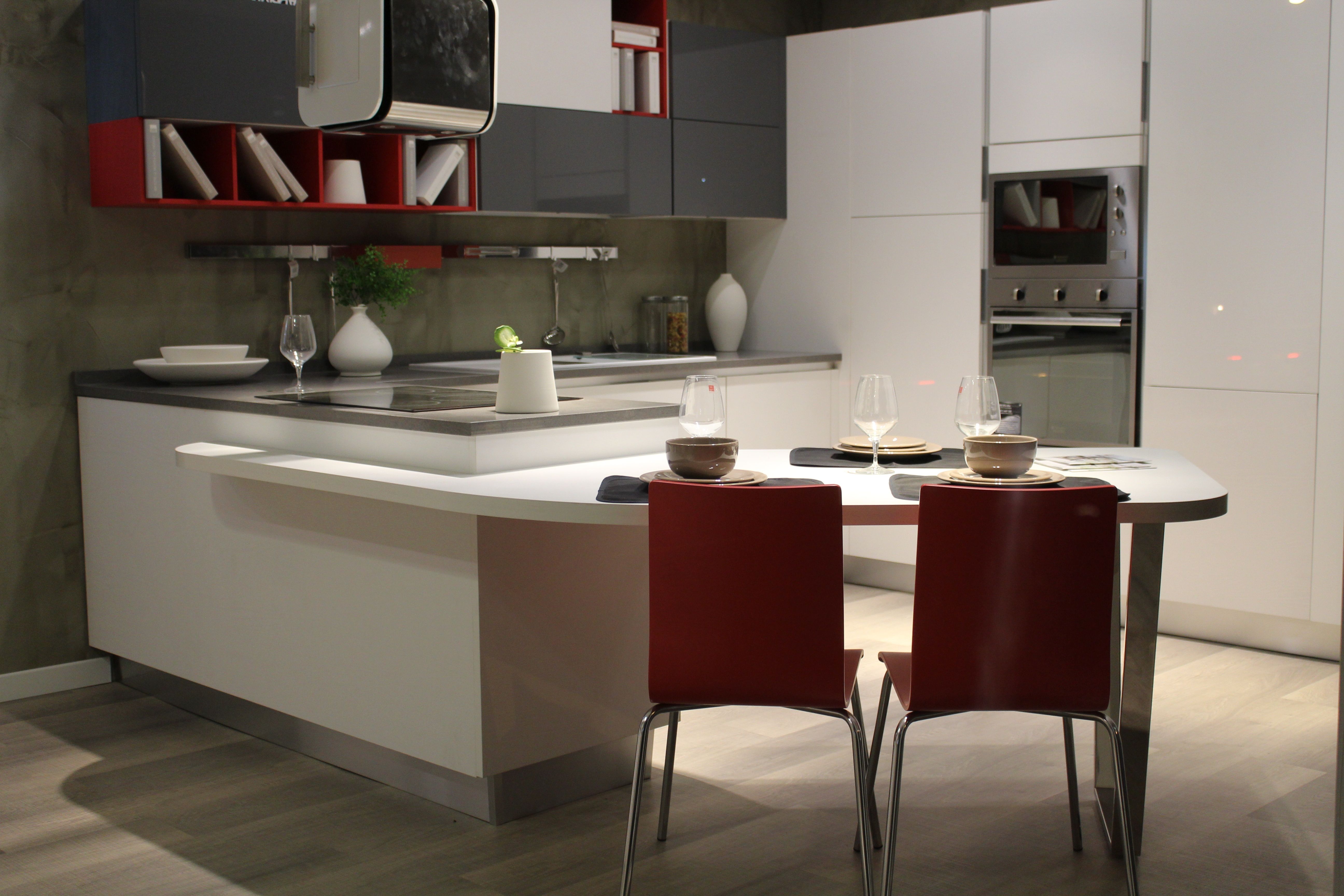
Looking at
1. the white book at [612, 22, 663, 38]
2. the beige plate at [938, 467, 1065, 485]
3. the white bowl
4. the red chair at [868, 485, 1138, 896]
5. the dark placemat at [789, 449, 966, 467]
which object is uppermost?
the white book at [612, 22, 663, 38]

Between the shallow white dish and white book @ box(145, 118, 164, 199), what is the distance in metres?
0.49

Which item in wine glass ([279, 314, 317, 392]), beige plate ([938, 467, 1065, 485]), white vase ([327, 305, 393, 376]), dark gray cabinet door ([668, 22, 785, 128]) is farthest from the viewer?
dark gray cabinet door ([668, 22, 785, 128])

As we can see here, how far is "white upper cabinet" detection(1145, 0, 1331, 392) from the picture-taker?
4160 mm

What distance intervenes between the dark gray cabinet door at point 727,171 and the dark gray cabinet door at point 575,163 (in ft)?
0.24

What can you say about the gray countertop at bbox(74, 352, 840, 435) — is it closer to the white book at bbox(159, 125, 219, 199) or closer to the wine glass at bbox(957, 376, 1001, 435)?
the white book at bbox(159, 125, 219, 199)

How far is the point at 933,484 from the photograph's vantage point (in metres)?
2.29

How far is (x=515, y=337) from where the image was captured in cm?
315

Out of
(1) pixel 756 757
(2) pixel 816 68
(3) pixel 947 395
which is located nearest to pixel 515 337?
(1) pixel 756 757

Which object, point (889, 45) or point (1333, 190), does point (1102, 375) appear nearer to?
point (1333, 190)

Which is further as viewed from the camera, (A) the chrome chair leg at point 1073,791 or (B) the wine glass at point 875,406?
(A) the chrome chair leg at point 1073,791

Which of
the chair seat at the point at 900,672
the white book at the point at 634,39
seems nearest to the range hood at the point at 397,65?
the chair seat at the point at 900,672

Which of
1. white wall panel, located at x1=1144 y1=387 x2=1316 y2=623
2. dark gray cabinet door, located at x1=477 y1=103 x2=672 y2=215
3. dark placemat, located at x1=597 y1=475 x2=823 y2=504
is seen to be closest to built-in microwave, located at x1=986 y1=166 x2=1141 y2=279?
white wall panel, located at x1=1144 y1=387 x2=1316 y2=623

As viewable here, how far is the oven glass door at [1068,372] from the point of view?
4652 millimetres

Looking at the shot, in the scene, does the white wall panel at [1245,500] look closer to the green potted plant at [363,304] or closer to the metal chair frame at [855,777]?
the metal chair frame at [855,777]
